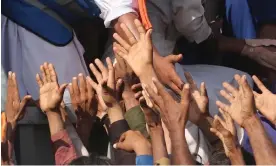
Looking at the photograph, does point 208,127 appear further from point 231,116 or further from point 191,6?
point 191,6

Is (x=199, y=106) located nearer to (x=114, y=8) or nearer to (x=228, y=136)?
(x=228, y=136)

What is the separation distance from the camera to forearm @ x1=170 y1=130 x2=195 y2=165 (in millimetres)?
2498

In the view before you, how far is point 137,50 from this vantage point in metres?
2.75

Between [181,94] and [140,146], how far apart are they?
192 millimetres

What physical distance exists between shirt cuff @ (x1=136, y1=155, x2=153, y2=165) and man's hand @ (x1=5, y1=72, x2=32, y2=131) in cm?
42

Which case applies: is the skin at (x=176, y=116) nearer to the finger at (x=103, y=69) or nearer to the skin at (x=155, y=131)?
the skin at (x=155, y=131)

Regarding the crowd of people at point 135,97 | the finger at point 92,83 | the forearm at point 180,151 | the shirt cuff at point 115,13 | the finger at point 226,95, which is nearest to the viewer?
the forearm at point 180,151

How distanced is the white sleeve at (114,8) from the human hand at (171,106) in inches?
15.3

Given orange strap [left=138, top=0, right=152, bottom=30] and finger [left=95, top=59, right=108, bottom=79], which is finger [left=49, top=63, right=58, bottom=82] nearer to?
finger [left=95, top=59, right=108, bottom=79]

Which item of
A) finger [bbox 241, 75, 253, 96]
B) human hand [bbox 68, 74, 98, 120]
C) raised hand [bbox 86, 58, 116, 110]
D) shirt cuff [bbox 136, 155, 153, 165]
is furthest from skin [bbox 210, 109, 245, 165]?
human hand [bbox 68, 74, 98, 120]

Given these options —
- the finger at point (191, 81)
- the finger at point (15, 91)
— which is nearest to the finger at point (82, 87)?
the finger at point (15, 91)

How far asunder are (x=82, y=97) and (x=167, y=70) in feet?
0.95

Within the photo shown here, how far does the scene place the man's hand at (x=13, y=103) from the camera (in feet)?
9.05

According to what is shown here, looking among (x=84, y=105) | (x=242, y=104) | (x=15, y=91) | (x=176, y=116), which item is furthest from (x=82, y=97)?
(x=242, y=104)
